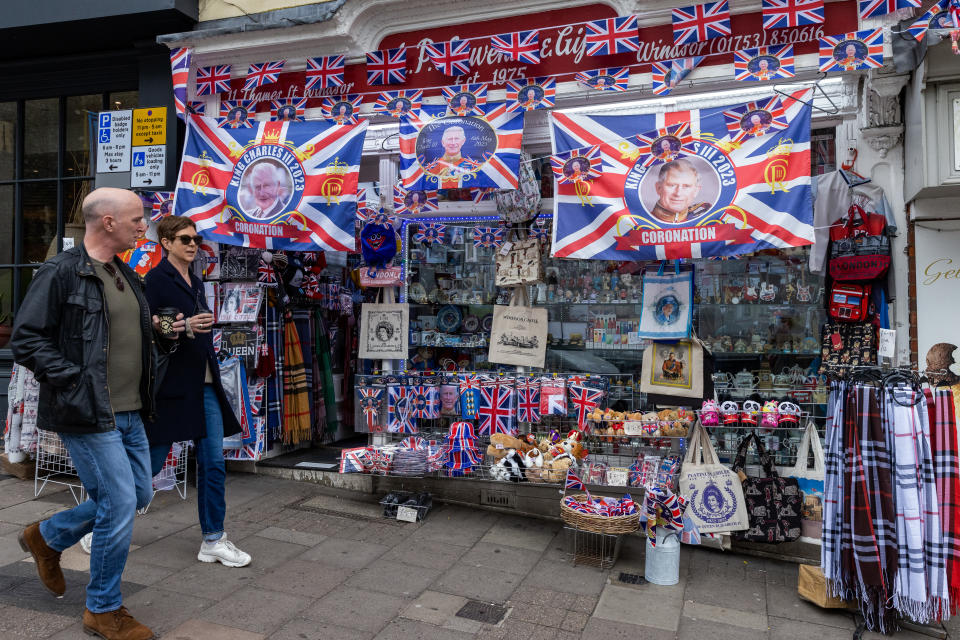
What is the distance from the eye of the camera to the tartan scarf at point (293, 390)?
6.73 meters

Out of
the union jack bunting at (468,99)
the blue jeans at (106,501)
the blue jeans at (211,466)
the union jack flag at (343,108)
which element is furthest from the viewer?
the union jack flag at (343,108)

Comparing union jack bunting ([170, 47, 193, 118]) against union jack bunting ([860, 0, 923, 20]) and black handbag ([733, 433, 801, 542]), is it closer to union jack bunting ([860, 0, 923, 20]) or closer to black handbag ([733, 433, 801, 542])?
union jack bunting ([860, 0, 923, 20])

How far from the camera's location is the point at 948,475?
3504 mm

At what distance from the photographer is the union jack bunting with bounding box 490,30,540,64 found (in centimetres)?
549

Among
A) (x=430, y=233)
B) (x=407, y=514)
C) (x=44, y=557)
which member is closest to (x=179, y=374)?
(x=44, y=557)

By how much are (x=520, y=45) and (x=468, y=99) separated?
631mm

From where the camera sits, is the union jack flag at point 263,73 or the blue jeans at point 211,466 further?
the union jack flag at point 263,73

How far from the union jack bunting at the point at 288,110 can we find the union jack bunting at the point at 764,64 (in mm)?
3735

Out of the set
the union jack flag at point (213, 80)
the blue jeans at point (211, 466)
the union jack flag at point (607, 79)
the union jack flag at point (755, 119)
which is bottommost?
the blue jeans at point (211, 466)

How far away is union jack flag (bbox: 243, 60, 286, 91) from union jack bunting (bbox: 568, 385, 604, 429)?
3.90 m

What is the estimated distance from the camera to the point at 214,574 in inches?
165

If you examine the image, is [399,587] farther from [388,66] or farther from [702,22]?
[702,22]

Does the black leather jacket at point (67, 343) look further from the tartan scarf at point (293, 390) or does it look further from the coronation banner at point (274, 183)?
the tartan scarf at point (293, 390)

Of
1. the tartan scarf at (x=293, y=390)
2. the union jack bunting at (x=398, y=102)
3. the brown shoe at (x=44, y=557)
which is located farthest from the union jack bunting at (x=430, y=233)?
the brown shoe at (x=44, y=557)
